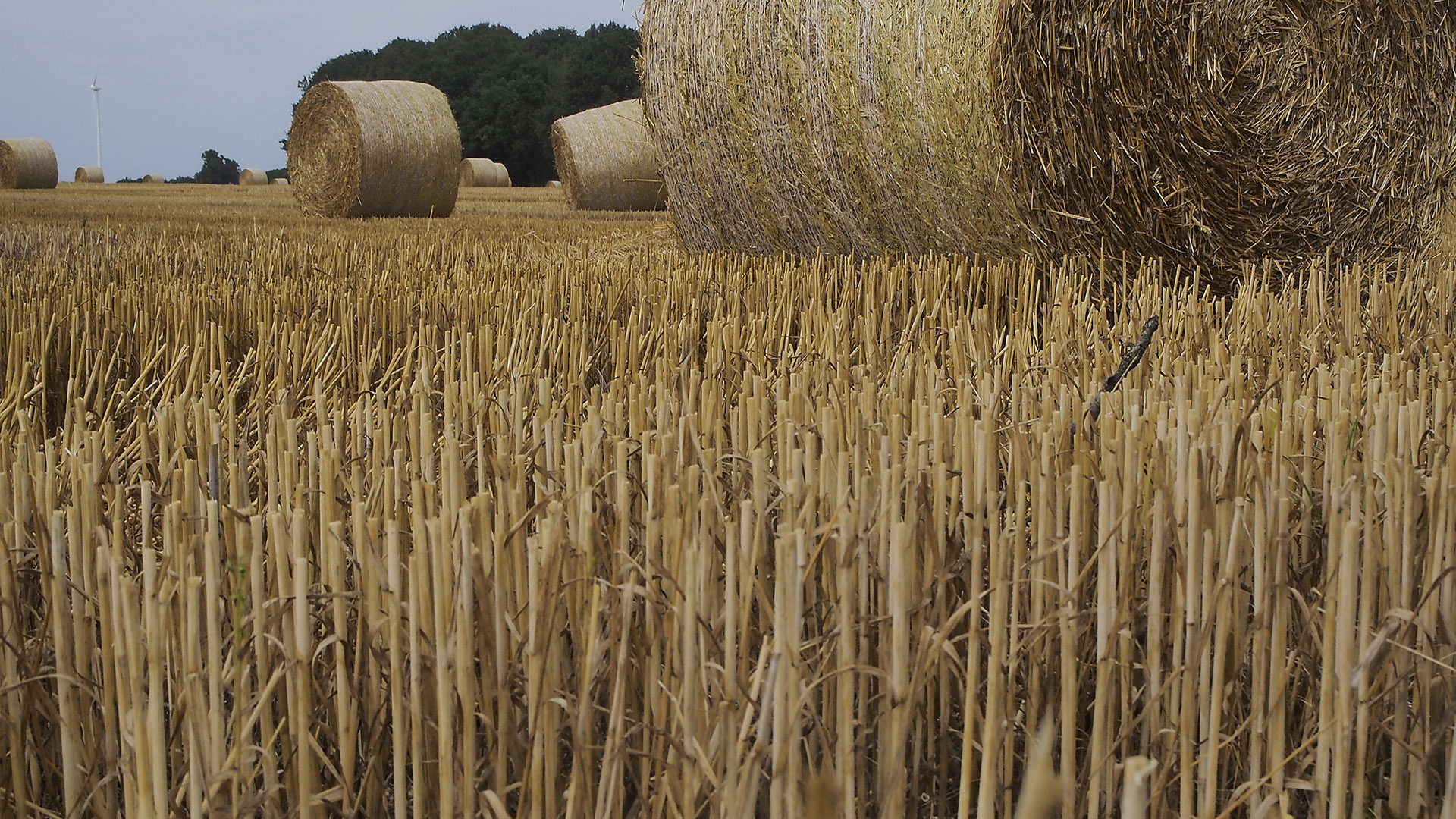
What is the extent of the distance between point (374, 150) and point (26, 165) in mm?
9262

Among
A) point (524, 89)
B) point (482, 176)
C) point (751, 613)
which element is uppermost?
point (524, 89)

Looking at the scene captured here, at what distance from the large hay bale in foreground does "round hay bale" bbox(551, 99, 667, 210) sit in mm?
7091

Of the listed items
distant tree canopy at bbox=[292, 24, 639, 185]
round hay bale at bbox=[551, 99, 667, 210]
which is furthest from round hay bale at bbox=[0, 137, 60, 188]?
distant tree canopy at bbox=[292, 24, 639, 185]

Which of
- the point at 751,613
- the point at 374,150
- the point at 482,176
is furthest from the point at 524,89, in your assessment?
the point at 751,613

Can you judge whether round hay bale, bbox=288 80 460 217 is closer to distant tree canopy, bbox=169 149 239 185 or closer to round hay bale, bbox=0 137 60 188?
round hay bale, bbox=0 137 60 188

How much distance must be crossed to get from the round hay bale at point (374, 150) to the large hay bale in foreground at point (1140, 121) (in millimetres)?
6173

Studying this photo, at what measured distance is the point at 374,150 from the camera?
9.60 meters

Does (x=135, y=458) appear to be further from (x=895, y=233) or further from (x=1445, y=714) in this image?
(x=895, y=233)

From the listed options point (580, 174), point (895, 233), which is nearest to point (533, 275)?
point (895, 233)

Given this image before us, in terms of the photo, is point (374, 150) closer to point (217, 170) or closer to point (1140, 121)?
point (1140, 121)

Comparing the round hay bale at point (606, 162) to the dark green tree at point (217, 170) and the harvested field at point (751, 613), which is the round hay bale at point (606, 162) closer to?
the harvested field at point (751, 613)

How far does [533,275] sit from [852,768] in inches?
122

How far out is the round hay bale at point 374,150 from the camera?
9.64 meters

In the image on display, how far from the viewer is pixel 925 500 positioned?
4.22 feet
